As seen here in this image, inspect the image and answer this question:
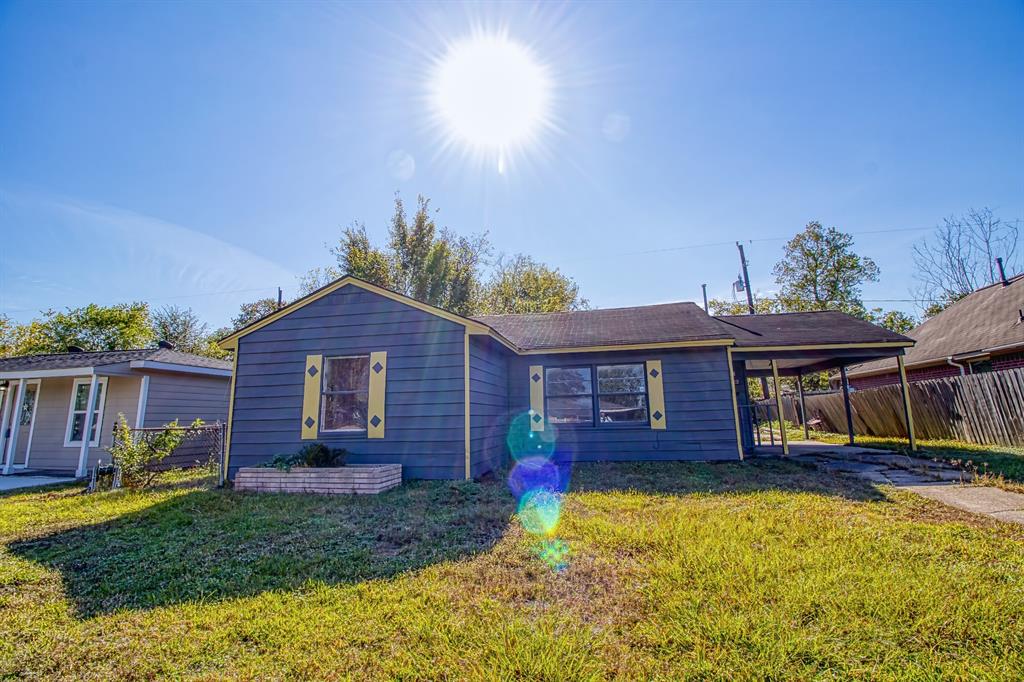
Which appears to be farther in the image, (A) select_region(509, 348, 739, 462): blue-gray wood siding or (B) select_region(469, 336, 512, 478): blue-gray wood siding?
(A) select_region(509, 348, 739, 462): blue-gray wood siding

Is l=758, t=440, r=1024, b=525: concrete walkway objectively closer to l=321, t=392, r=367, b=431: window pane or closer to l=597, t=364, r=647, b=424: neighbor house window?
l=597, t=364, r=647, b=424: neighbor house window

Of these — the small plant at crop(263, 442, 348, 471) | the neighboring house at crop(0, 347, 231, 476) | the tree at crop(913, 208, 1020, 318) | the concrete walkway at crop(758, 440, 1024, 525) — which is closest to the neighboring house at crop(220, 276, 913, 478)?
the small plant at crop(263, 442, 348, 471)

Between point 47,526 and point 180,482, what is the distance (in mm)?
2938

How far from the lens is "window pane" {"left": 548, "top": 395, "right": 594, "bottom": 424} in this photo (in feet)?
30.1

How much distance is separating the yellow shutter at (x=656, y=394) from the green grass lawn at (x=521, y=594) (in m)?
3.53

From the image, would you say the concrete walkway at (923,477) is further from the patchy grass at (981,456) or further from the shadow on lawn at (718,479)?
the shadow on lawn at (718,479)

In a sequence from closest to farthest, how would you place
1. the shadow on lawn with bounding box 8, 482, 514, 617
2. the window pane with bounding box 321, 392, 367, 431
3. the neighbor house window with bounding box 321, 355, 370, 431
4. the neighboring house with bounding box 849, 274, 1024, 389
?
the shadow on lawn with bounding box 8, 482, 514, 617 < the neighbor house window with bounding box 321, 355, 370, 431 < the window pane with bounding box 321, 392, 367, 431 < the neighboring house with bounding box 849, 274, 1024, 389

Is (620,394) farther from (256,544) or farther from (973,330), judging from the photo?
(973,330)

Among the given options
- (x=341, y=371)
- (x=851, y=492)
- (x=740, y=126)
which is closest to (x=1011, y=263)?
(x=740, y=126)

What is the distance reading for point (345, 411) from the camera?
27.9ft

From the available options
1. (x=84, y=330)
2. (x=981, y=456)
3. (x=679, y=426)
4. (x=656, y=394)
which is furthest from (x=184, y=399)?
(x=84, y=330)

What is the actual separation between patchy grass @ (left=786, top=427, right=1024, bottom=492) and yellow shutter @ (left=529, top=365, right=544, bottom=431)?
6.51 meters

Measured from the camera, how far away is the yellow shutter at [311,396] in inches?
293

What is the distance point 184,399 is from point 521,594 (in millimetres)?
11134
